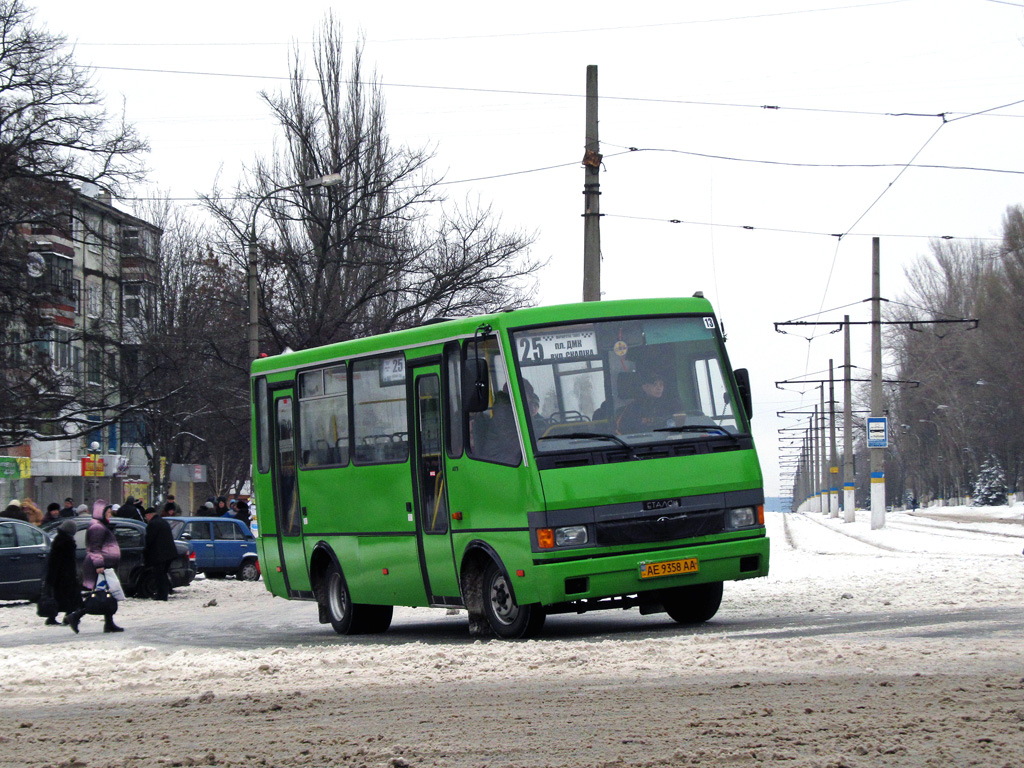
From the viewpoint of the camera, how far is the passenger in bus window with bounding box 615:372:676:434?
42.2 ft

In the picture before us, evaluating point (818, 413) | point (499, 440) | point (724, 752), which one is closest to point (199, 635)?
point (499, 440)

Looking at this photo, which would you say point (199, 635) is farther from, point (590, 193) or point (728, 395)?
point (590, 193)

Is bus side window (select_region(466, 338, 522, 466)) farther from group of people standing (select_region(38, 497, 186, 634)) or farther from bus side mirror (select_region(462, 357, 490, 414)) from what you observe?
group of people standing (select_region(38, 497, 186, 634))

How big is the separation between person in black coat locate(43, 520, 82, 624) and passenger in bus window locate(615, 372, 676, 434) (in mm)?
9134

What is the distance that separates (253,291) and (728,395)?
1873 cm

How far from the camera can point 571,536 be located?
12.4 m

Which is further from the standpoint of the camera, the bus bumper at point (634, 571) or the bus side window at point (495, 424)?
the bus side window at point (495, 424)

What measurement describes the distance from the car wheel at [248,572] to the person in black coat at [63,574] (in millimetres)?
14930

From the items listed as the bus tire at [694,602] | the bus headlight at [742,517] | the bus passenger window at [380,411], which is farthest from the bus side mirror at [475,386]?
the bus tire at [694,602]

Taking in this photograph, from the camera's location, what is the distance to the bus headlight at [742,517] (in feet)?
43.1

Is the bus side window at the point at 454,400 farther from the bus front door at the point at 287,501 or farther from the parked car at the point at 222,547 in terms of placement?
the parked car at the point at 222,547

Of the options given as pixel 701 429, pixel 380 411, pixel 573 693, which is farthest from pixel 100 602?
pixel 573 693

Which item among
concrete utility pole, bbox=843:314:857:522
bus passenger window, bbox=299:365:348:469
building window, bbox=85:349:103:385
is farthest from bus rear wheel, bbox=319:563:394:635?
concrete utility pole, bbox=843:314:857:522

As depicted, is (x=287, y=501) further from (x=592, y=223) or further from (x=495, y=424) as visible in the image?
(x=592, y=223)
